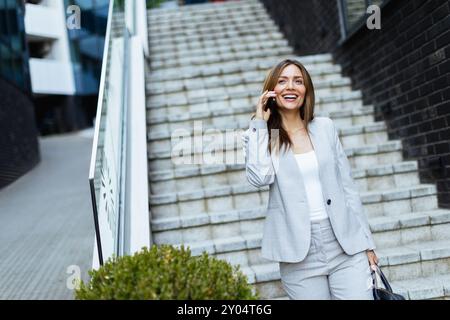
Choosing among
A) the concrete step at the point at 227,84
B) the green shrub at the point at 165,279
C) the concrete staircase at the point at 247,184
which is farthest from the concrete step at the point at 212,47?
the green shrub at the point at 165,279

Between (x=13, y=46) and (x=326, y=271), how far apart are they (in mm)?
8339

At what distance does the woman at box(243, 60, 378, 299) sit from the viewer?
79.0 inches

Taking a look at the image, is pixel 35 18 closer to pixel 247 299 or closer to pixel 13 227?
pixel 13 227

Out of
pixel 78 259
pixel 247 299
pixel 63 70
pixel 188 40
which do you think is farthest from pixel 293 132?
pixel 63 70

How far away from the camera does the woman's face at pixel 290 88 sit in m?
2.13

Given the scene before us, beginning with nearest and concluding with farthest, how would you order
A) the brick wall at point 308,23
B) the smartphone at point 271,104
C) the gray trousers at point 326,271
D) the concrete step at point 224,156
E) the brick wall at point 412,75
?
1. the gray trousers at point 326,271
2. the smartphone at point 271,104
3. the brick wall at point 412,75
4. the concrete step at point 224,156
5. the brick wall at point 308,23

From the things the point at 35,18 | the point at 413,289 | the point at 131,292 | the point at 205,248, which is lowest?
the point at 413,289

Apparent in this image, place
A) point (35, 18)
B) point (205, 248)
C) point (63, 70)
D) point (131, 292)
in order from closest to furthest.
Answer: point (131, 292)
point (205, 248)
point (35, 18)
point (63, 70)

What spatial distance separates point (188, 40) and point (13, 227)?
3.82 m

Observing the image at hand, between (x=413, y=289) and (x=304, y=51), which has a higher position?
(x=304, y=51)

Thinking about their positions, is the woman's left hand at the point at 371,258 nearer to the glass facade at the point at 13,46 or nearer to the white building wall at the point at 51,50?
the glass facade at the point at 13,46

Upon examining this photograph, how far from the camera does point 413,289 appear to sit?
2.71 m

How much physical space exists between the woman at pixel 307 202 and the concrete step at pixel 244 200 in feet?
4.55

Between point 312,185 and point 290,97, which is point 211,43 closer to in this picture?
point 290,97
